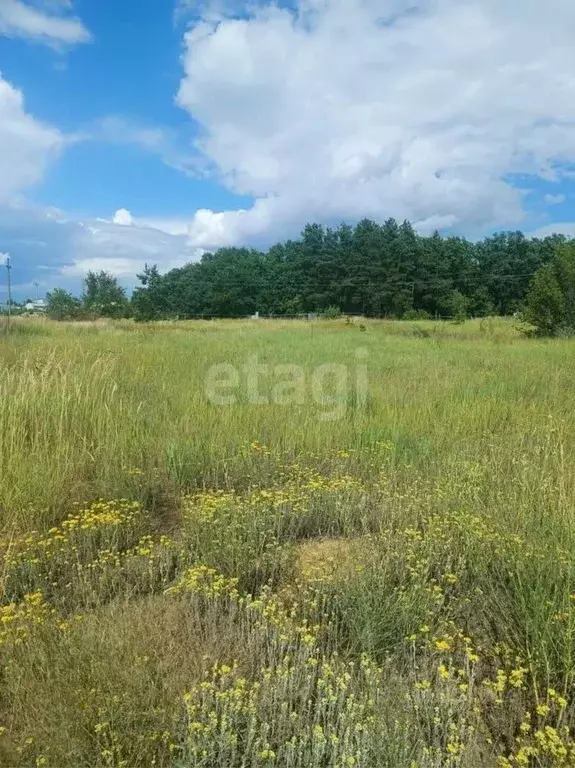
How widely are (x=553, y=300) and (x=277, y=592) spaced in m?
22.1

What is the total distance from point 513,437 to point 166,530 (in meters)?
3.56

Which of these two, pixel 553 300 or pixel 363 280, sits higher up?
pixel 363 280

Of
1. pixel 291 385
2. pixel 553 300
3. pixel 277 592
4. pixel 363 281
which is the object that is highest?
pixel 363 281

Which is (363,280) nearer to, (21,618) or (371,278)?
(371,278)

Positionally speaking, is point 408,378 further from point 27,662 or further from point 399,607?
point 27,662

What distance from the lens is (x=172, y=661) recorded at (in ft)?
6.76

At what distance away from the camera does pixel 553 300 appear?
21.2m

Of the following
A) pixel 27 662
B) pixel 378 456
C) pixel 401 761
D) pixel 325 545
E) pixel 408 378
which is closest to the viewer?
pixel 401 761

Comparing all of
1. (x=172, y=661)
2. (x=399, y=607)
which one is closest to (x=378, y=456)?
(x=399, y=607)

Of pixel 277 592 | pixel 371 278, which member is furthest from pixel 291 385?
pixel 371 278

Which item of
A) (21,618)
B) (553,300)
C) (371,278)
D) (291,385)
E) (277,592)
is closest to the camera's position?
(21,618)

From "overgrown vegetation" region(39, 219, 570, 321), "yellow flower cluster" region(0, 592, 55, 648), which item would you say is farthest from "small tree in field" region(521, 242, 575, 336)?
"overgrown vegetation" region(39, 219, 570, 321)

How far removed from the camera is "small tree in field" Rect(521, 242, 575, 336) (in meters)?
21.1

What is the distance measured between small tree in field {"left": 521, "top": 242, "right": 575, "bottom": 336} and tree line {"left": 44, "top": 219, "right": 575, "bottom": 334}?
3120cm
